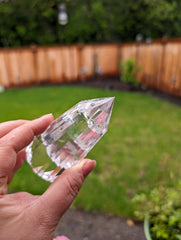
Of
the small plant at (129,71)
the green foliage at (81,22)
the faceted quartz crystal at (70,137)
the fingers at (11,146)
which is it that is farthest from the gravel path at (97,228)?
the green foliage at (81,22)

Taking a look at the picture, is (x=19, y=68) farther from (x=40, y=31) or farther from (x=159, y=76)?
(x=159, y=76)

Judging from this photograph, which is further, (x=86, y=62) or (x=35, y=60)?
(x=86, y=62)

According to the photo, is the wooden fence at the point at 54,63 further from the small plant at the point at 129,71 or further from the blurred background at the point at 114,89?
the small plant at the point at 129,71

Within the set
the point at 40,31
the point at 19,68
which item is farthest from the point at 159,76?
the point at 40,31

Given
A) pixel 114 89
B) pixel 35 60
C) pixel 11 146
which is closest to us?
pixel 11 146

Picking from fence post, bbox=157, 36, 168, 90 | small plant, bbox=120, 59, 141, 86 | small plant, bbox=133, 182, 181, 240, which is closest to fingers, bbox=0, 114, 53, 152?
small plant, bbox=133, 182, 181, 240

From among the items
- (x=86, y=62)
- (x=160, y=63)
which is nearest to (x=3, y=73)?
(x=86, y=62)

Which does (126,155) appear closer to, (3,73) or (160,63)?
(160,63)

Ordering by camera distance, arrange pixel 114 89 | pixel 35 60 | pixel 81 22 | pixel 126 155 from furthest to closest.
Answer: pixel 81 22 < pixel 35 60 < pixel 114 89 < pixel 126 155
